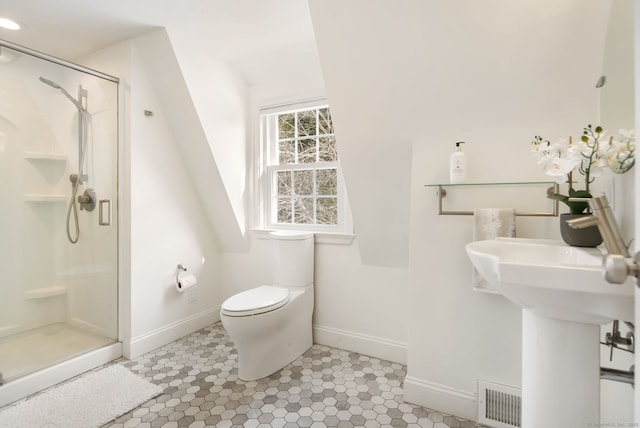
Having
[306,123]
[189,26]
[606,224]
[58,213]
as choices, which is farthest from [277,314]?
[189,26]

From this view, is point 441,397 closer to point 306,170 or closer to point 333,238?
point 333,238

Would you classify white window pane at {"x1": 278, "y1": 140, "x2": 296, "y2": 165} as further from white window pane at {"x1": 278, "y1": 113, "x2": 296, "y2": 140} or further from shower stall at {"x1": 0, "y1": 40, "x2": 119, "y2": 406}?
shower stall at {"x1": 0, "y1": 40, "x2": 119, "y2": 406}

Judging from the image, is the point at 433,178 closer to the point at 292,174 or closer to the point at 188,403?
the point at 292,174

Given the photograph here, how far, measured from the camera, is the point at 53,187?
2201 millimetres

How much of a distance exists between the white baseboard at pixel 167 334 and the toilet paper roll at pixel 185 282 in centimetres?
29

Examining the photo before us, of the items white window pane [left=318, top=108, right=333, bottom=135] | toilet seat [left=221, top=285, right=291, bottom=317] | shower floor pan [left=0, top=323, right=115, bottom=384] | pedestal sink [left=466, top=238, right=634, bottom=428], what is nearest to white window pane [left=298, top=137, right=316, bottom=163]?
white window pane [left=318, top=108, right=333, bottom=135]

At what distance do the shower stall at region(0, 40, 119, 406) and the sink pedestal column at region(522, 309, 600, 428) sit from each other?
94.2 inches

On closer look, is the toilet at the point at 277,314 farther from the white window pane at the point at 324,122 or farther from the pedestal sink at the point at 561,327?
the pedestal sink at the point at 561,327

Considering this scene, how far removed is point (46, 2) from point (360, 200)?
2.10 meters

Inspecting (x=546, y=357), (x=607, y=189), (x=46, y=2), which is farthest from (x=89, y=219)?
(x=607, y=189)

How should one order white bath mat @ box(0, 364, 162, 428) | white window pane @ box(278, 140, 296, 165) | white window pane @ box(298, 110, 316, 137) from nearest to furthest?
white bath mat @ box(0, 364, 162, 428) < white window pane @ box(298, 110, 316, 137) < white window pane @ box(278, 140, 296, 165)

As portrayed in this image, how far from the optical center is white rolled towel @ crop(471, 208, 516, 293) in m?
1.38

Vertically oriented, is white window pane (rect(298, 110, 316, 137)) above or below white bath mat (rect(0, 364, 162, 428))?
above

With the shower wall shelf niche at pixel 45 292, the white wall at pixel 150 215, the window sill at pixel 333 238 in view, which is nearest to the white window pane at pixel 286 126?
the white wall at pixel 150 215
